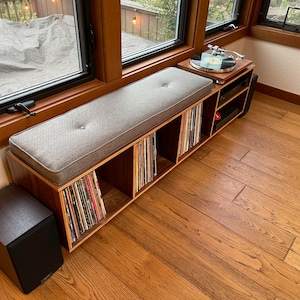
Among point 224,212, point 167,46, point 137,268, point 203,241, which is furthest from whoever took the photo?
point 167,46

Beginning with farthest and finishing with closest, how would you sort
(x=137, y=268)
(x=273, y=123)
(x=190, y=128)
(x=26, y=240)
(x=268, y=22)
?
1. (x=268, y=22)
2. (x=273, y=123)
3. (x=190, y=128)
4. (x=137, y=268)
5. (x=26, y=240)

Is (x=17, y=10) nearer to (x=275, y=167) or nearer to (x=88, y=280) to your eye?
(x=88, y=280)

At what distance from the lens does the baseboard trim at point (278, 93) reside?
2.52 meters

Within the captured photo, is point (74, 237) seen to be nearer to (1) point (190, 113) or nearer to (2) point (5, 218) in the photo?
(2) point (5, 218)

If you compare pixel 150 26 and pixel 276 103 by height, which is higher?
pixel 150 26

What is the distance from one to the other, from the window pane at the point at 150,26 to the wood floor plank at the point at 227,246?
0.83 metres

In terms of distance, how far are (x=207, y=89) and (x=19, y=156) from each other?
1013 mm

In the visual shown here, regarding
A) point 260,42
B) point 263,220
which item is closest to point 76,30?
point 263,220

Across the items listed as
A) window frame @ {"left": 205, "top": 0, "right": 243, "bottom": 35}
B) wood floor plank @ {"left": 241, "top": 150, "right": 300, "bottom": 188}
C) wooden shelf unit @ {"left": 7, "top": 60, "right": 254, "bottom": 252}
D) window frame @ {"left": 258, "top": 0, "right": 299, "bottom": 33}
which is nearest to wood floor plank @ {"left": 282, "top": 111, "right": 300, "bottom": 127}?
wooden shelf unit @ {"left": 7, "top": 60, "right": 254, "bottom": 252}

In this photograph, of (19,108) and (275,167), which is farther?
(275,167)

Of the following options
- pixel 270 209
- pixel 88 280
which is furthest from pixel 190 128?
pixel 88 280

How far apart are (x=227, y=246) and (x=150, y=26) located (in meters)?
1.36

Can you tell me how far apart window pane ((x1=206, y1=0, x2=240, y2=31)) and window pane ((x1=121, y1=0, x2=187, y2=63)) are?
1.00ft

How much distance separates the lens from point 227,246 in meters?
1.39
